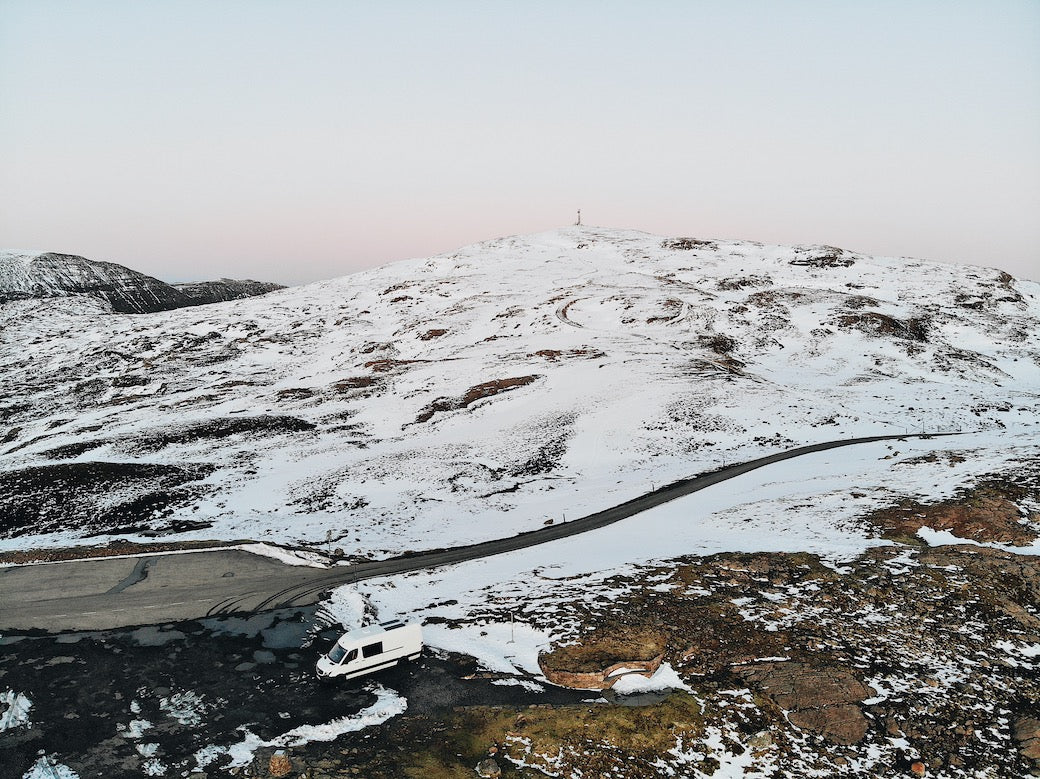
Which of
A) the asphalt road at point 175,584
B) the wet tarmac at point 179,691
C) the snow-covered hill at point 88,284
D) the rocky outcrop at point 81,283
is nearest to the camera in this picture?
the wet tarmac at point 179,691

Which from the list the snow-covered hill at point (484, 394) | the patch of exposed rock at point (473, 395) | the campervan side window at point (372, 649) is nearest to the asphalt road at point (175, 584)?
the snow-covered hill at point (484, 394)

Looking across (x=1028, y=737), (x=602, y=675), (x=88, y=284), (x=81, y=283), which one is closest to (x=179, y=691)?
(x=602, y=675)

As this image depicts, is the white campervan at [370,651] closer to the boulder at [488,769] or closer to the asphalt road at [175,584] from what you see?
the boulder at [488,769]

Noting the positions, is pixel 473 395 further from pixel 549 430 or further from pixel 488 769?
pixel 488 769

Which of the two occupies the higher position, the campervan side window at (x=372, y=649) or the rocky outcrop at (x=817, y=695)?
the campervan side window at (x=372, y=649)

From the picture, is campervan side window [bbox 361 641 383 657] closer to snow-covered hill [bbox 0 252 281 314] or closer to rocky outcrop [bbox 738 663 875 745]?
rocky outcrop [bbox 738 663 875 745]

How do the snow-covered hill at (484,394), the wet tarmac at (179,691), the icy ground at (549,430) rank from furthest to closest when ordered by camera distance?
the snow-covered hill at (484,394) < the icy ground at (549,430) < the wet tarmac at (179,691)

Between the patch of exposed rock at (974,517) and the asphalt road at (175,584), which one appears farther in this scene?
the patch of exposed rock at (974,517)

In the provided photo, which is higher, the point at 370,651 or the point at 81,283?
the point at 81,283
